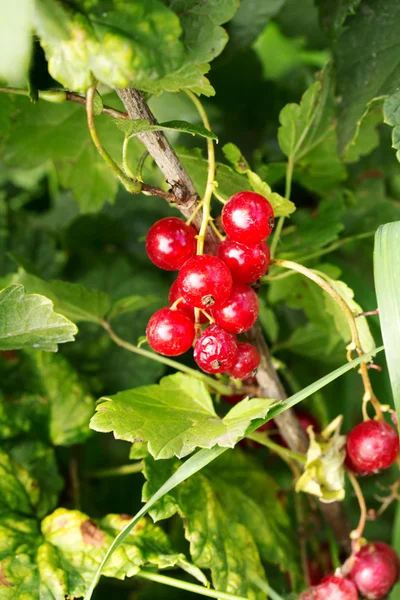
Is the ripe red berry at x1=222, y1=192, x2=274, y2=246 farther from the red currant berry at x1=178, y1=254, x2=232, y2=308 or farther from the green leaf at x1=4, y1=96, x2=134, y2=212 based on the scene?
the green leaf at x1=4, y1=96, x2=134, y2=212

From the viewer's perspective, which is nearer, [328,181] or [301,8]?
[328,181]

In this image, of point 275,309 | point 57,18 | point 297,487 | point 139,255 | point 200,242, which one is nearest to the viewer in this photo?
point 57,18

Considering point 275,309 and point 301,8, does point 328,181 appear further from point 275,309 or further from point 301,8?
point 301,8

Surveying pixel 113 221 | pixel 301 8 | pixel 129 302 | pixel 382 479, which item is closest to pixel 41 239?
pixel 113 221

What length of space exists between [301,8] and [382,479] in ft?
2.73

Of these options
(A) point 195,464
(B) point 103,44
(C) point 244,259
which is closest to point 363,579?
(A) point 195,464

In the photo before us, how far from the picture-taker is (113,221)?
118 cm

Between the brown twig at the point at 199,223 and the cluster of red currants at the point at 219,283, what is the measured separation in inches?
1.2

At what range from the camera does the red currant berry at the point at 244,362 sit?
0.58 m

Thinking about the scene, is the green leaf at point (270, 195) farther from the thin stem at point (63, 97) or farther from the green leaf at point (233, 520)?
the green leaf at point (233, 520)

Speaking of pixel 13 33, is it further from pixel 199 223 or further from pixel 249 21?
pixel 249 21

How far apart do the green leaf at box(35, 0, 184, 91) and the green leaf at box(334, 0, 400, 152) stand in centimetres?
35

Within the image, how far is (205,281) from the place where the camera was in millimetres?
513

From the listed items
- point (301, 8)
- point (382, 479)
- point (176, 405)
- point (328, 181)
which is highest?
point (301, 8)
